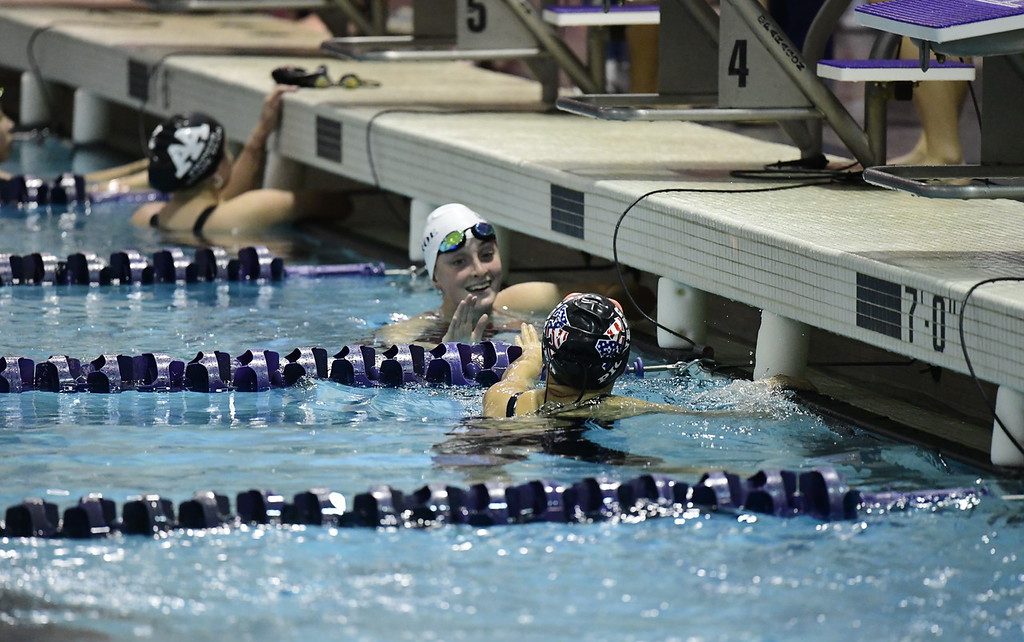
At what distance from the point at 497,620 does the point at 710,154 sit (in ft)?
12.3

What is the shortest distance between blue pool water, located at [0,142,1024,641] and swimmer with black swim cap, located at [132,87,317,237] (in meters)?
2.78

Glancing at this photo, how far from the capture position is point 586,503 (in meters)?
4.14

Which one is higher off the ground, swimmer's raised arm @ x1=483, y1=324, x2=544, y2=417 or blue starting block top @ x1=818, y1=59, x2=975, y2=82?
blue starting block top @ x1=818, y1=59, x2=975, y2=82

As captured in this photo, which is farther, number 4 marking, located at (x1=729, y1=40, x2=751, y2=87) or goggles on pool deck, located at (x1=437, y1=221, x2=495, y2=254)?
number 4 marking, located at (x1=729, y1=40, x2=751, y2=87)

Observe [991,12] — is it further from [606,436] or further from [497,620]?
[497,620]

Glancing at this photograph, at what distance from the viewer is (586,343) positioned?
15.0 feet

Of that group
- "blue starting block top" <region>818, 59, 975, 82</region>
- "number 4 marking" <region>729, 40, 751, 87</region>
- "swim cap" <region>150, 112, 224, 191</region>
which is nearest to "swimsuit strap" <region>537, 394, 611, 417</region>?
"blue starting block top" <region>818, 59, 975, 82</region>

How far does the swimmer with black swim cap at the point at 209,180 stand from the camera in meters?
7.94

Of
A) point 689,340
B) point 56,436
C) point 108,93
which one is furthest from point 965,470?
point 108,93

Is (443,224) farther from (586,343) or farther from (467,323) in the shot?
(586,343)

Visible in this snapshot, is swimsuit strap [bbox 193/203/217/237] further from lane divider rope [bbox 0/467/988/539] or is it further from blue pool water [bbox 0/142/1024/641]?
lane divider rope [bbox 0/467/988/539]

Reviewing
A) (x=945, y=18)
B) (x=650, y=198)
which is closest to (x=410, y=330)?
(x=650, y=198)

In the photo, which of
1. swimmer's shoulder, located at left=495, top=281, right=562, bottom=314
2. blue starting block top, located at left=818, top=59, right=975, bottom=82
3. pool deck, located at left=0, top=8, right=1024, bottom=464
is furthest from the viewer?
swimmer's shoulder, located at left=495, top=281, right=562, bottom=314

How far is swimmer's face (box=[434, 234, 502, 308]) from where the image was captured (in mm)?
5625
